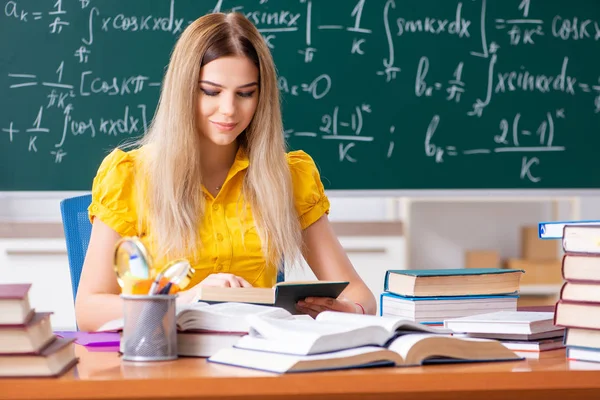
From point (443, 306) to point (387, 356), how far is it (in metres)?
0.47

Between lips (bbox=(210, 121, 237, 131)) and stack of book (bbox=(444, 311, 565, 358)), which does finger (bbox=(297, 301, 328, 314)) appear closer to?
stack of book (bbox=(444, 311, 565, 358))

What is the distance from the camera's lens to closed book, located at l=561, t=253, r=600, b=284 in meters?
1.11

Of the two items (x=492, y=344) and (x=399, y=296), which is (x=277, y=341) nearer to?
(x=492, y=344)

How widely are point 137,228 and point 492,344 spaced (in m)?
1.09

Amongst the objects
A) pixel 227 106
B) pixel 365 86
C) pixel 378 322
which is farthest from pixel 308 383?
pixel 365 86

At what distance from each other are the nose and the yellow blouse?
18 cm

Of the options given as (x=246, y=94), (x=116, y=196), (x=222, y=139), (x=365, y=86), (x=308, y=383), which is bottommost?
(x=308, y=383)

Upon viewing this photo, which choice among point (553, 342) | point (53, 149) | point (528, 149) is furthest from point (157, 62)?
point (553, 342)

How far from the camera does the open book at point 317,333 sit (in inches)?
39.8

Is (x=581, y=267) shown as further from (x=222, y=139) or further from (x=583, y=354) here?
(x=222, y=139)

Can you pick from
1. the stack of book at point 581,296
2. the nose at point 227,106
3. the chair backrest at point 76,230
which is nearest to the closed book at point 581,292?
the stack of book at point 581,296

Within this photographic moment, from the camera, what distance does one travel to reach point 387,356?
1.02 meters

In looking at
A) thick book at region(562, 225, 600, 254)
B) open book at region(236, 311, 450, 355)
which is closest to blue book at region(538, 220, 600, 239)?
thick book at region(562, 225, 600, 254)

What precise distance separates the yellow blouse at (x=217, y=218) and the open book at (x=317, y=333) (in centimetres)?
89
